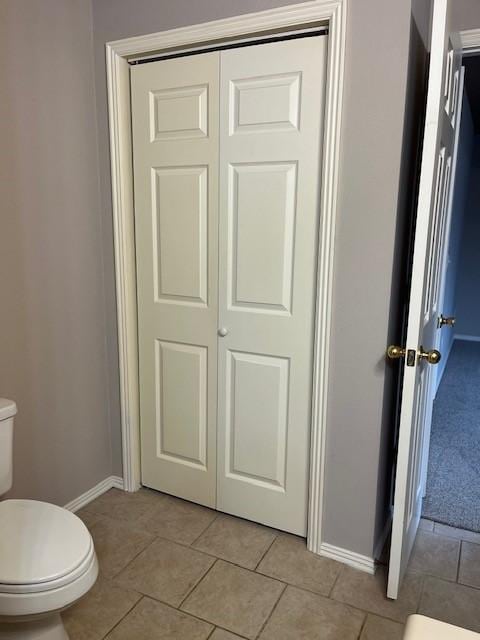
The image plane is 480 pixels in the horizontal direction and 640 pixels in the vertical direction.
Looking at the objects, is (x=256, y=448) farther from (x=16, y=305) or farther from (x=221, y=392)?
(x=16, y=305)

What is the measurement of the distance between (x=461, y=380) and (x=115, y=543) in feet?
10.9

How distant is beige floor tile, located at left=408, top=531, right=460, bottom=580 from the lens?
192 cm

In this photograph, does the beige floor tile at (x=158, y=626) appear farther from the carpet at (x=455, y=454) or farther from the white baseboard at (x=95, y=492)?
the carpet at (x=455, y=454)

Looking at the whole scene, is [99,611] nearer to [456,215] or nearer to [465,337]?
[456,215]

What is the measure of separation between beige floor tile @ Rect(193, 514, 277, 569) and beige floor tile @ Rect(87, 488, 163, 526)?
0.34m

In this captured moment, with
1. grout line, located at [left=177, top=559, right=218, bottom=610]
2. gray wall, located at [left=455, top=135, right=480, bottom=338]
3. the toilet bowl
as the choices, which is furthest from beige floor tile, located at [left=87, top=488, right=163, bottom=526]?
gray wall, located at [left=455, top=135, right=480, bottom=338]

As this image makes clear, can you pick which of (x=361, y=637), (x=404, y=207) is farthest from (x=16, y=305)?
(x=361, y=637)

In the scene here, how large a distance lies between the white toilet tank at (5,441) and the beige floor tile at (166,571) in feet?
1.93

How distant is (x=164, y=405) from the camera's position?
91.8 inches

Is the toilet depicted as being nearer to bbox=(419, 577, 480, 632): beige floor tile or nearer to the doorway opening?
bbox=(419, 577, 480, 632): beige floor tile

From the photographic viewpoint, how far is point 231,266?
6.66 feet

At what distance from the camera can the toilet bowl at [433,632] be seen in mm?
760

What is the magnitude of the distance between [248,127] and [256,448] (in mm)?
1324

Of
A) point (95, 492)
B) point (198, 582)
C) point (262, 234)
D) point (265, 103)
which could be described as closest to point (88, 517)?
point (95, 492)
